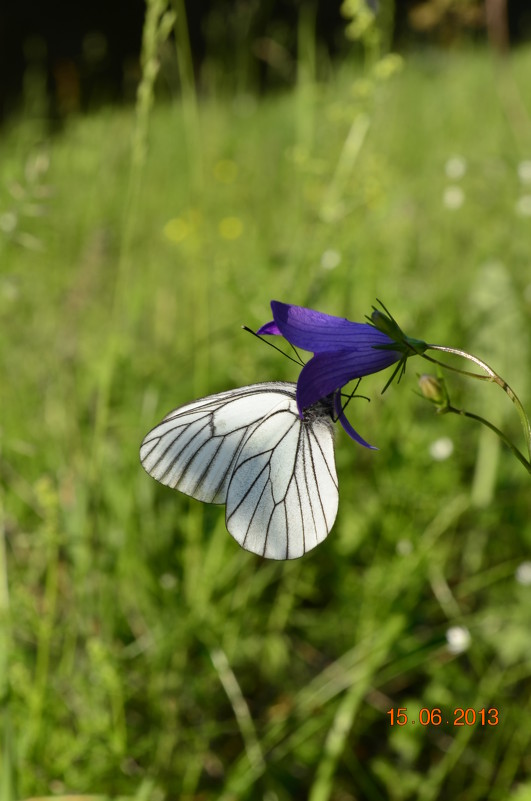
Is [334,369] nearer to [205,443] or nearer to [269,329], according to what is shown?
[269,329]

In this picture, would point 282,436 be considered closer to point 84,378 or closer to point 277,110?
point 84,378

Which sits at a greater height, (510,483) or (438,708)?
(510,483)

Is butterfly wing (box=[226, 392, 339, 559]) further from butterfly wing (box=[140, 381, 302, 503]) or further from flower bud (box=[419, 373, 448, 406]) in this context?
flower bud (box=[419, 373, 448, 406])

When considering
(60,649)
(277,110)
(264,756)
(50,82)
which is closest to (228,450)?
(264,756)
